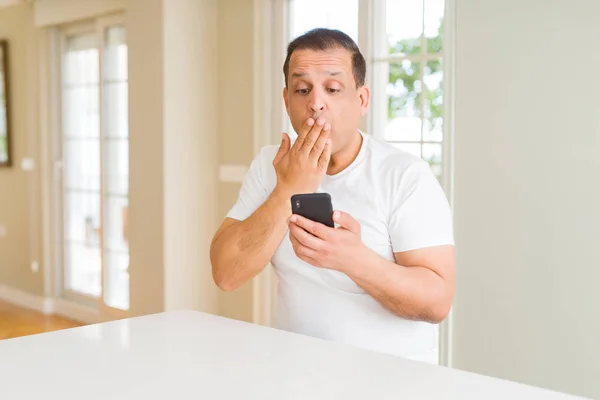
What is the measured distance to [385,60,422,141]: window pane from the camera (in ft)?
11.6

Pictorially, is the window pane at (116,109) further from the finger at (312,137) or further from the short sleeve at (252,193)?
the finger at (312,137)

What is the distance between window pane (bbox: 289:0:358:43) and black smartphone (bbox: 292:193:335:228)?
7.78ft

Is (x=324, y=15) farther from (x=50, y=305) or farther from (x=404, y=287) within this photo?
(x=50, y=305)

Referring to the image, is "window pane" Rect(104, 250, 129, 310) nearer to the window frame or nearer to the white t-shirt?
the window frame

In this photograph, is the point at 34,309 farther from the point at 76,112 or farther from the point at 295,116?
the point at 295,116

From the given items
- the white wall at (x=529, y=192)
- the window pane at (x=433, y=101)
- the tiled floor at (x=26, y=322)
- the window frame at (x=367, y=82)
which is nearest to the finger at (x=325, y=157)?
the white wall at (x=529, y=192)

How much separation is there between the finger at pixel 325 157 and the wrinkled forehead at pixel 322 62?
187 millimetres

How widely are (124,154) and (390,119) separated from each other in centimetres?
212

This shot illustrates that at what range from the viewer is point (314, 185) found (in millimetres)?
1811

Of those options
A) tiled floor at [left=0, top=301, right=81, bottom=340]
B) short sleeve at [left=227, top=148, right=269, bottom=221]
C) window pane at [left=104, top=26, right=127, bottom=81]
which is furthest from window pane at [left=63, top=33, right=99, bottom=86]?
short sleeve at [left=227, top=148, right=269, bottom=221]

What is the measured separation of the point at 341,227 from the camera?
166 cm

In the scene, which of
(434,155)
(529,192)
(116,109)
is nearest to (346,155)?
(529,192)

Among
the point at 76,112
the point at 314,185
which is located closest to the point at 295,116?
the point at 314,185

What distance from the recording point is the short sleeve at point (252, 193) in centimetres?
199
